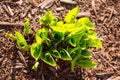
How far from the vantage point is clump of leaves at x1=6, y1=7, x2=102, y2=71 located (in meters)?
2.44

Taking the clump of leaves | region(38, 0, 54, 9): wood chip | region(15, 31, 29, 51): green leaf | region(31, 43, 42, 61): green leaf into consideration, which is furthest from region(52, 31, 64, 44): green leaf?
region(38, 0, 54, 9): wood chip

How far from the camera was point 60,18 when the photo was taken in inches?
109

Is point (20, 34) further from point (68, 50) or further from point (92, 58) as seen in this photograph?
point (92, 58)

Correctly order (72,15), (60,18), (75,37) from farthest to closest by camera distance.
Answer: (60,18) < (72,15) < (75,37)

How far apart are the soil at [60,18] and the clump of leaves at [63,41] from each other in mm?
106

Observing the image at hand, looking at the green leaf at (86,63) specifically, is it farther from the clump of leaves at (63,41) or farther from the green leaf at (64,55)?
the green leaf at (64,55)

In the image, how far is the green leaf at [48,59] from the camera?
2425mm

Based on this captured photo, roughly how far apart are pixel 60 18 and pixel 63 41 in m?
0.29

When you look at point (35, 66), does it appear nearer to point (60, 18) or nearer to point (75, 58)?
point (75, 58)

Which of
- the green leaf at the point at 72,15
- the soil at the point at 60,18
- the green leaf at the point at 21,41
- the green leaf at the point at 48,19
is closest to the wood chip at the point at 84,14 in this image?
the soil at the point at 60,18

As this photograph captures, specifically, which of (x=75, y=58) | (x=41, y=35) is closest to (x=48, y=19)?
(x=41, y=35)

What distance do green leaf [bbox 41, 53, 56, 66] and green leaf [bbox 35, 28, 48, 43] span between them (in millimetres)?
124

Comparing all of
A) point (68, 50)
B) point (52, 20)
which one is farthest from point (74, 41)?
point (52, 20)

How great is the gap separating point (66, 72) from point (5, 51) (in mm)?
549
